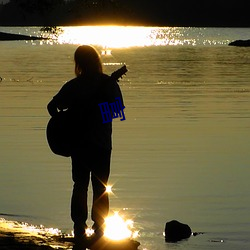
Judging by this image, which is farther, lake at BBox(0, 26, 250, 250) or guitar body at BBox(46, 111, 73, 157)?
lake at BBox(0, 26, 250, 250)

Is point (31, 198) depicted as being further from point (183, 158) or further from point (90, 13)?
point (183, 158)

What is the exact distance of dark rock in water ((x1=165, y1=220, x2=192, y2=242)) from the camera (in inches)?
539

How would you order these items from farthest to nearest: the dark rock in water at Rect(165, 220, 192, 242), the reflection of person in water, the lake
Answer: the lake → the dark rock in water at Rect(165, 220, 192, 242) → the reflection of person in water

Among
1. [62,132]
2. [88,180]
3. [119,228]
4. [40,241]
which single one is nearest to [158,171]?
[119,228]

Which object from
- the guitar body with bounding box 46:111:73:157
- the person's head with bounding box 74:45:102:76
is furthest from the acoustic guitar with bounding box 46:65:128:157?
the person's head with bounding box 74:45:102:76

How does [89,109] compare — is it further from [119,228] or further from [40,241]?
[119,228]

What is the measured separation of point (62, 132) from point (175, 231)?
3362 mm

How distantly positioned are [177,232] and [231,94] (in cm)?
2977

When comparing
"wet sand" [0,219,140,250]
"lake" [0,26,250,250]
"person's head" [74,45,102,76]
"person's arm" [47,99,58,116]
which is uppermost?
"lake" [0,26,250,250]

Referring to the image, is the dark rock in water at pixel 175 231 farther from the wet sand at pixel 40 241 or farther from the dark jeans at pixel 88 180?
the dark jeans at pixel 88 180

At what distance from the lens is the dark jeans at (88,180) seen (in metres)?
10.9

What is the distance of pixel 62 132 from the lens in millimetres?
10945

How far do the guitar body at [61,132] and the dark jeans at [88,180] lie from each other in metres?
0.12

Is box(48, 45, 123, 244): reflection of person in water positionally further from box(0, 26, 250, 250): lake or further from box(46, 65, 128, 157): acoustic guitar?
box(0, 26, 250, 250): lake
